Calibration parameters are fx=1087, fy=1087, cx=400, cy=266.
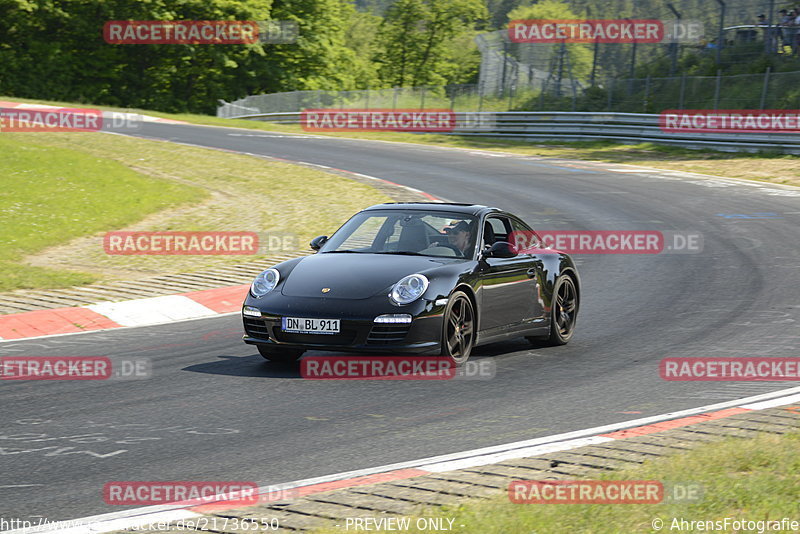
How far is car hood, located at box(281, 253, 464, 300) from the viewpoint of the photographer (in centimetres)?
887

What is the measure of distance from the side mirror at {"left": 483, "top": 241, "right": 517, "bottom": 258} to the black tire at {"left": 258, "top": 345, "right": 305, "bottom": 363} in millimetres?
1907

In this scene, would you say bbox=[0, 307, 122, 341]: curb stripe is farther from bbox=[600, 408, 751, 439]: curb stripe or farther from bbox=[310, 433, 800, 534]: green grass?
bbox=[310, 433, 800, 534]: green grass

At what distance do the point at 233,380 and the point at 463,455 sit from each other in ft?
9.31

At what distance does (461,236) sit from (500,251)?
0.46 metres

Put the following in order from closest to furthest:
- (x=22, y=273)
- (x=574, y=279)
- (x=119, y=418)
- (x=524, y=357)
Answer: (x=119, y=418), (x=524, y=357), (x=574, y=279), (x=22, y=273)

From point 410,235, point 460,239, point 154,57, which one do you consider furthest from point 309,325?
point 154,57

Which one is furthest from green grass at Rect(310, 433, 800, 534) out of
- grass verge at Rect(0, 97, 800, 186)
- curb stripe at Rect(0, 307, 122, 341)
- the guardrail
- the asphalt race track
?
the guardrail

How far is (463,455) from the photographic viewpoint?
20.6 feet

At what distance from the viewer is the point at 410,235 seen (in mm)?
9906

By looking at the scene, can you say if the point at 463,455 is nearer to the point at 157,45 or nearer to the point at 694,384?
the point at 694,384

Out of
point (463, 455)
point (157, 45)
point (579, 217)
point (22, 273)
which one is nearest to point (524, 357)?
point (463, 455)

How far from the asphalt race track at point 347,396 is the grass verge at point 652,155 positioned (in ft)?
45.1

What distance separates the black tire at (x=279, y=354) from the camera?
9256 mm

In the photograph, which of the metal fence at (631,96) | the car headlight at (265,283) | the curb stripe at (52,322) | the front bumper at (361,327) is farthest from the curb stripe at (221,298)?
the metal fence at (631,96)
